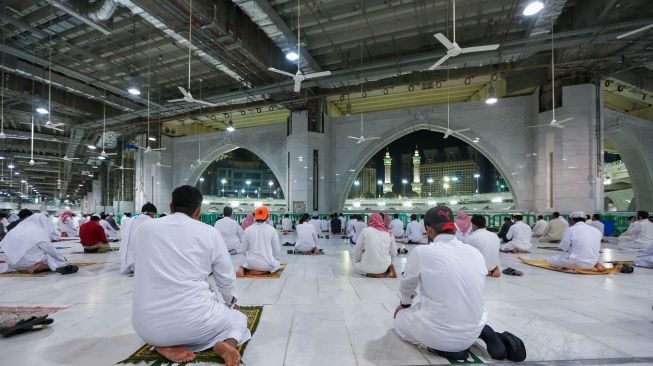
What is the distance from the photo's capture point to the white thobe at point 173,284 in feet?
5.94

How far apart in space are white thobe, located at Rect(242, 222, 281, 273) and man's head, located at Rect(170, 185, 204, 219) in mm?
2463

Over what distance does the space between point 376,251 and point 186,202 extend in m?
3.10

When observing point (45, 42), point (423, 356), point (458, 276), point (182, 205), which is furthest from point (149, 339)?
point (45, 42)

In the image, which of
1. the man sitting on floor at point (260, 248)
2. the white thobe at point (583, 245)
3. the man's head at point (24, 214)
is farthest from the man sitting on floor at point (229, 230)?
the white thobe at point (583, 245)

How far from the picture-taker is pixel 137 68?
37.1ft

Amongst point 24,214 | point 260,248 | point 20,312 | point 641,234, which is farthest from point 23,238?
point 641,234

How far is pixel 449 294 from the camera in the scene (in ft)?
6.19

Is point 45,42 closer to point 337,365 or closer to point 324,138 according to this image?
point 324,138

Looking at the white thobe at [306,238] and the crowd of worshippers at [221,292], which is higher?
the crowd of worshippers at [221,292]

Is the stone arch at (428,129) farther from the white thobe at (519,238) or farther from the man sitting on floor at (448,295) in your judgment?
the man sitting on floor at (448,295)

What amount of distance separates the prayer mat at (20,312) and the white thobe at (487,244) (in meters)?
4.81

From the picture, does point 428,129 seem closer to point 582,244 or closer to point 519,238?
point 519,238

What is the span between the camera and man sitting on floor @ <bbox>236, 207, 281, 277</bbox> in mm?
4473

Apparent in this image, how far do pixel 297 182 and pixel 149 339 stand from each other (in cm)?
1191
